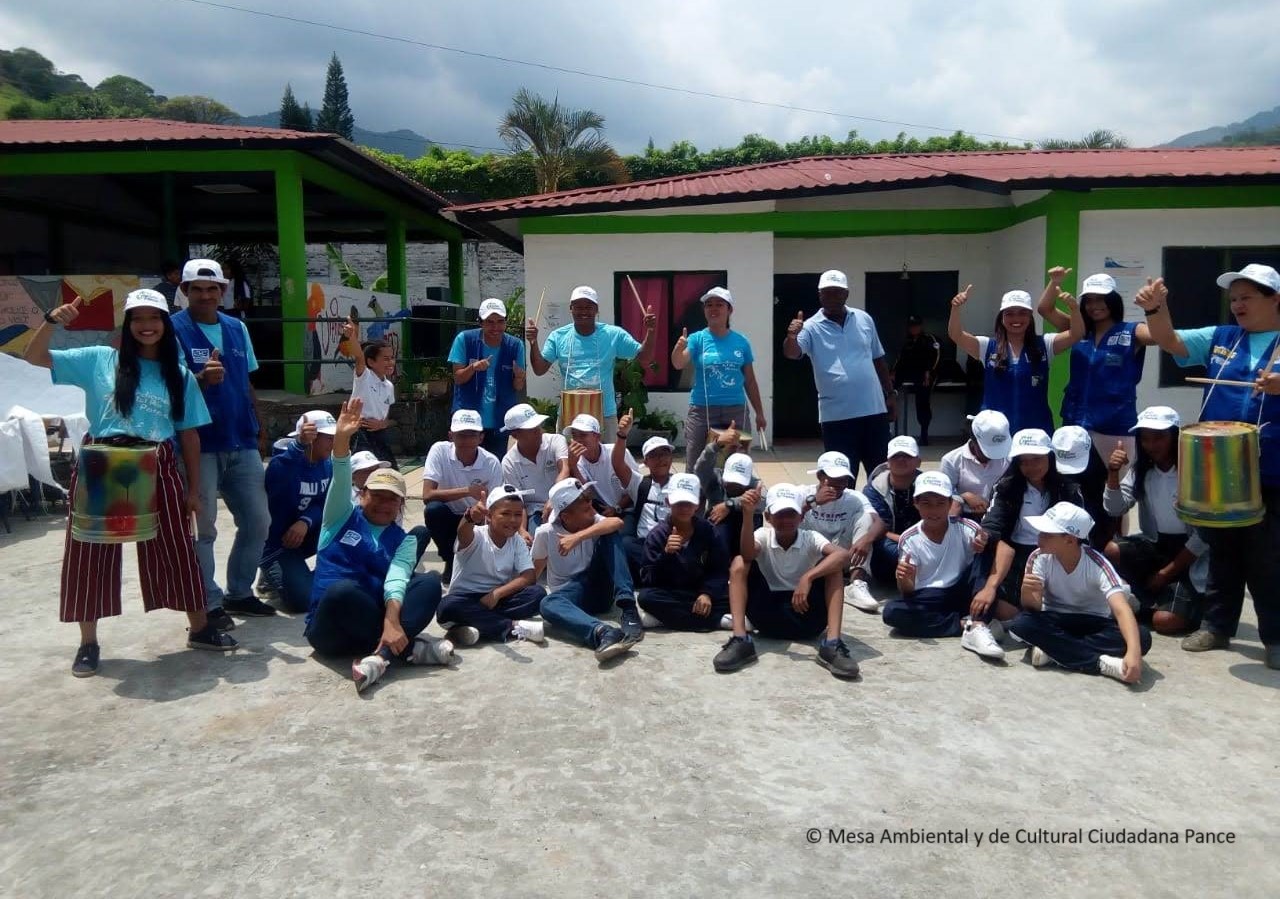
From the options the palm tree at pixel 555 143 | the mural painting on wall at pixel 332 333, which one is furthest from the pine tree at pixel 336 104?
the mural painting on wall at pixel 332 333

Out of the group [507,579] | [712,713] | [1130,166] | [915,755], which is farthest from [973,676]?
[1130,166]

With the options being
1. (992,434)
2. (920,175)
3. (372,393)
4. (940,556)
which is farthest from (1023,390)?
(920,175)

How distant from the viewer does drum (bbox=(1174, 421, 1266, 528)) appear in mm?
4277

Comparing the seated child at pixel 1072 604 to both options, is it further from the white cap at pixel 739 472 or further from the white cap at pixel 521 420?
the white cap at pixel 521 420

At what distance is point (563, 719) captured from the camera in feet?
12.5

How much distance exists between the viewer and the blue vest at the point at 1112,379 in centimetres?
532

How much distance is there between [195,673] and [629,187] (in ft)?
30.1

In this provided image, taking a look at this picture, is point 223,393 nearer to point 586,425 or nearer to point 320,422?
point 320,422

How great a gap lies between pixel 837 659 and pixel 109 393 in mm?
3481

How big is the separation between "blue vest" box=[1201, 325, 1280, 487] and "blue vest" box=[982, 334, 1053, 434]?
0.98 metres

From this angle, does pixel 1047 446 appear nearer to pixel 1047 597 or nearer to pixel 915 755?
pixel 1047 597

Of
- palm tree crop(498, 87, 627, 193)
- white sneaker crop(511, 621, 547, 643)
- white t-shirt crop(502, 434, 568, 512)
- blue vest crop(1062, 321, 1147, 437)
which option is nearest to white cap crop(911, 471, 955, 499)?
blue vest crop(1062, 321, 1147, 437)

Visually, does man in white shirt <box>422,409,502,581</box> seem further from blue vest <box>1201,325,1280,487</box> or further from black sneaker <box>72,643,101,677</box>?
blue vest <box>1201,325,1280,487</box>

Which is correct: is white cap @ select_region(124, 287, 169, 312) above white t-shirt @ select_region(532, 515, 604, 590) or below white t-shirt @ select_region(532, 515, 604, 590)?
above
